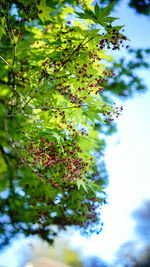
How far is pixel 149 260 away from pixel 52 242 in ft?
62.0

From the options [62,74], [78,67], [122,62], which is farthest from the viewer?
[122,62]

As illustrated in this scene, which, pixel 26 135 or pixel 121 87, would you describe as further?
pixel 121 87

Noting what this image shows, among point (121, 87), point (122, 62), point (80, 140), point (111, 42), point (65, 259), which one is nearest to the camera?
point (111, 42)

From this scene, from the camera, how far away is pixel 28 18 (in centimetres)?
245

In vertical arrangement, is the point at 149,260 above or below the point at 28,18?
above

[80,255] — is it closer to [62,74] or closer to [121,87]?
[121,87]

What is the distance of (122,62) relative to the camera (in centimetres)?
649

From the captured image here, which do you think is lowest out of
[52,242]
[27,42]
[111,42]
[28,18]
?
[52,242]

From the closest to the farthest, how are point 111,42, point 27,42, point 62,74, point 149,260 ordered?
point 111,42 < point 62,74 < point 27,42 < point 149,260

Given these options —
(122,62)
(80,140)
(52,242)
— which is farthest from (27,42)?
(52,242)

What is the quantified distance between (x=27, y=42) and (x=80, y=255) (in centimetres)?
3499

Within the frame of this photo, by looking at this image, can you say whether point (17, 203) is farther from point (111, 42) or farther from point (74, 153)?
point (111, 42)

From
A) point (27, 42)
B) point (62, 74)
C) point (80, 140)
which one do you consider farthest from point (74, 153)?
point (27, 42)

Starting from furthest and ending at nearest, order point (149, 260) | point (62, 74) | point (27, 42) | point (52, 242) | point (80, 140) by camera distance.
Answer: point (149, 260) → point (52, 242) → point (27, 42) → point (80, 140) → point (62, 74)
